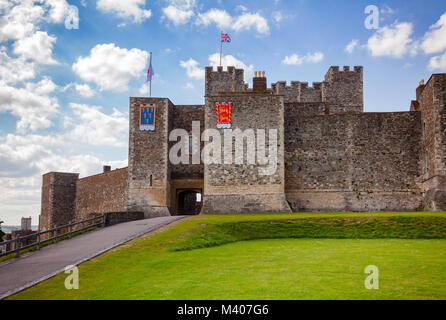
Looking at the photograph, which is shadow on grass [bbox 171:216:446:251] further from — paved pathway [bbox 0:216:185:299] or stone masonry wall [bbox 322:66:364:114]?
stone masonry wall [bbox 322:66:364:114]

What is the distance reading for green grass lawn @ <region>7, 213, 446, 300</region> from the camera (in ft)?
29.7

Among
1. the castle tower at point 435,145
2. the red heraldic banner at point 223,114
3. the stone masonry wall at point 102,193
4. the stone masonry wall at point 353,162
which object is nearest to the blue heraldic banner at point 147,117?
the red heraldic banner at point 223,114

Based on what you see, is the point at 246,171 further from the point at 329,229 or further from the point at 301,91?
the point at 301,91

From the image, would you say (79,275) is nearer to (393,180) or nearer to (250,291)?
(250,291)

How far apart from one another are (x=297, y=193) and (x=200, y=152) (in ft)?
24.7

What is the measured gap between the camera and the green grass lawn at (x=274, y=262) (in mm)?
9047

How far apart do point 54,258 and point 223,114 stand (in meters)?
17.2

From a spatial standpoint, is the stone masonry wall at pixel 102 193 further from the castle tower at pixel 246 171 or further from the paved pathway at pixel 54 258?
the paved pathway at pixel 54 258

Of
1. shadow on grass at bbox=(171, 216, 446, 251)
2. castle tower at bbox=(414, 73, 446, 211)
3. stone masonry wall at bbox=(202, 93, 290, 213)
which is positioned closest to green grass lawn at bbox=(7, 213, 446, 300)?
shadow on grass at bbox=(171, 216, 446, 251)

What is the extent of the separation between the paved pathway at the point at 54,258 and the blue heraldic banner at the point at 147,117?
11.6m

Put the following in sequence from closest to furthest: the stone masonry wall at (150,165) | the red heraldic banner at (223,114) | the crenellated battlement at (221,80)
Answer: the red heraldic banner at (223,114)
the stone masonry wall at (150,165)
the crenellated battlement at (221,80)

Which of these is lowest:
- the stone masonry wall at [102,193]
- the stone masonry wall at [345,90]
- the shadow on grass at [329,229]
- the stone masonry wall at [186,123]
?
the shadow on grass at [329,229]

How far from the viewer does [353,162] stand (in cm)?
3042

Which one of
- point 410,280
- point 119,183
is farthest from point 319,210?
point 410,280
